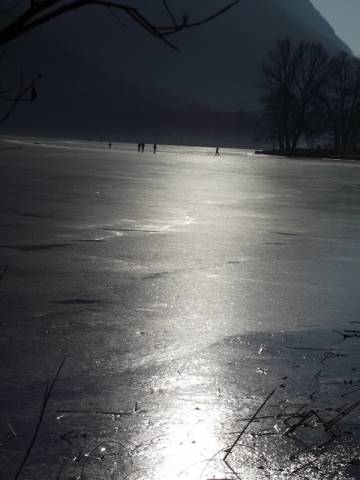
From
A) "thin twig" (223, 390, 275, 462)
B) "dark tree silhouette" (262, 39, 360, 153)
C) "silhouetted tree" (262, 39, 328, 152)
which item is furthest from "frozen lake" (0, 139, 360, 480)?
"dark tree silhouette" (262, 39, 360, 153)

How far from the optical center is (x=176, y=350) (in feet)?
14.3

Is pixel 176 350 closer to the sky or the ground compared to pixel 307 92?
closer to the ground

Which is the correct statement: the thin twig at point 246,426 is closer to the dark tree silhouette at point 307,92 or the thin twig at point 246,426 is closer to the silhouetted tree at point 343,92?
the dark tree silhouette at point 307,92

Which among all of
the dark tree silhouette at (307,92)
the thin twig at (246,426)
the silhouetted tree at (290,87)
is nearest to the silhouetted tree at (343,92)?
the dark tree silhouette at (307,92)

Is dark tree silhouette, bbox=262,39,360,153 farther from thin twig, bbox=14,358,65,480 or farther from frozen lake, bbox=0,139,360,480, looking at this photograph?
thin twig, bbox=14,358,65,480

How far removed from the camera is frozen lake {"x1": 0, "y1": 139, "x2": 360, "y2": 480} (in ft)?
9.34

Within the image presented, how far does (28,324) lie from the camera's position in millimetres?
4797

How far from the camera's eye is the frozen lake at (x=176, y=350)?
285cm

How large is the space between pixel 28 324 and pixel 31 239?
401cm

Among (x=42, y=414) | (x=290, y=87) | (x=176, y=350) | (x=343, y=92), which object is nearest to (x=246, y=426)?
(x=42, y=414)

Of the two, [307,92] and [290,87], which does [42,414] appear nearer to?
[290,87]

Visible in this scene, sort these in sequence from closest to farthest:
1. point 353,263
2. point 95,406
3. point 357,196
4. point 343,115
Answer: point 95,406
point 353,263
point 357,196
point 343,115

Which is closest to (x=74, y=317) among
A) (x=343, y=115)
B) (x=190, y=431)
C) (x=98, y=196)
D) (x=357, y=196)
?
(x=190, y=431)

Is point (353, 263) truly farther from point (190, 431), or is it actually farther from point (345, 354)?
point (190, 431)
